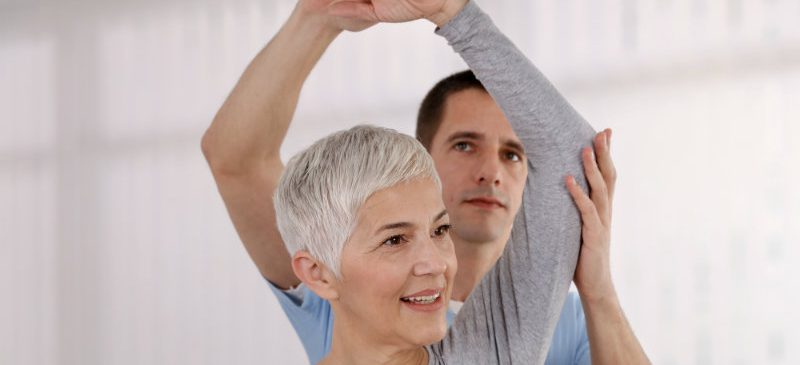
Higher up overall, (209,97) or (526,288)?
(209,97)

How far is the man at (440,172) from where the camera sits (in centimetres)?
147

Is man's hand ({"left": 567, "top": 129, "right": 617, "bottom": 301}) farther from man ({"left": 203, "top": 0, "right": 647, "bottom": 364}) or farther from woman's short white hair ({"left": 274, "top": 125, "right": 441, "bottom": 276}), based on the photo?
woman's short white hair ({"left": 274, "top": 125, "right": 441, "bottom": 276})

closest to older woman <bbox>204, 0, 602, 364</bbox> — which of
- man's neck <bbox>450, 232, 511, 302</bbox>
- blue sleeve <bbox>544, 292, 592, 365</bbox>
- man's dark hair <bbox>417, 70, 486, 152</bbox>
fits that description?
blue sleeve <bbox>544, 292, 592, 365</bbox>

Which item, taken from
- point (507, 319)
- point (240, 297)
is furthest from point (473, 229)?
point (240, 297)

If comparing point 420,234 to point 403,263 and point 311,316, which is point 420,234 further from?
point 311,316

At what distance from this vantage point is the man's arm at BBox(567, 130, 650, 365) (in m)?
1.35

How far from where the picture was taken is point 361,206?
4.60ft

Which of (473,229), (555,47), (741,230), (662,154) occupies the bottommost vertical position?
(473,229)

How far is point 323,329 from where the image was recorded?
1.78 metres

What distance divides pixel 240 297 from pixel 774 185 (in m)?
2.03

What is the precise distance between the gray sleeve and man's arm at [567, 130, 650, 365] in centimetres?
1

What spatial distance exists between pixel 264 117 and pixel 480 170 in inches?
19.0

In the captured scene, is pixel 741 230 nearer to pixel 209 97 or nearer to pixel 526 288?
pixel 209 97

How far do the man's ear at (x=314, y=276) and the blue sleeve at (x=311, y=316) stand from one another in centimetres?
30
